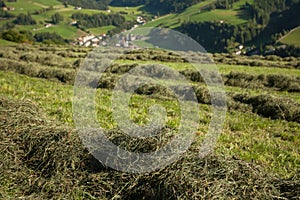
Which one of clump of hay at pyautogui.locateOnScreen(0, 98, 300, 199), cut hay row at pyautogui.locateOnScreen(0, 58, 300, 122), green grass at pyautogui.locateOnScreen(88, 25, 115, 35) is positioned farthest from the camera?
green grass at pyautogui.locateOnScreen(88, 25, 115, 35)

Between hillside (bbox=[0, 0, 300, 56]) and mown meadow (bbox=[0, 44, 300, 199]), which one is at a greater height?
mown meadow (bbox=[0, 44, 300, 199])

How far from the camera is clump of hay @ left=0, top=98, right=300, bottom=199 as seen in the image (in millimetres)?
4363

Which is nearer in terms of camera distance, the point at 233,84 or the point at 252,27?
the point at 233,84

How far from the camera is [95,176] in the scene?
513cm

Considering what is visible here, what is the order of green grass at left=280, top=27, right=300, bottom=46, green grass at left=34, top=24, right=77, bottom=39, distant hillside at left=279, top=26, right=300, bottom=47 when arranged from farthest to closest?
green grass at left=34, top=24, right=77, bottom=39 < distant hillside at left=279, top=26, right=300, bottom=47 < green grass at left=280, top=27, right=300, bottom=46

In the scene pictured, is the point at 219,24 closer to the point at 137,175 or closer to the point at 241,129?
the point at 241,129

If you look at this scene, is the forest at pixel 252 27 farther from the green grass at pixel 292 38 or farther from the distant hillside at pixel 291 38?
the green grass at pixel 292 38

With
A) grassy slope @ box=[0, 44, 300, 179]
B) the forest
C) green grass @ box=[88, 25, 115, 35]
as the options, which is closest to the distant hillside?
the forest

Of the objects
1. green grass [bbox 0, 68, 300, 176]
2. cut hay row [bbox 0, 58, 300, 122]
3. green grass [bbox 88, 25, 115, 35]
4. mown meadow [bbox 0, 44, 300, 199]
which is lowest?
green grass [bbox 88, 25, 115, 35]

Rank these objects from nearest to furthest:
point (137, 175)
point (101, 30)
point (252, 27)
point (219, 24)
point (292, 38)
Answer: point (137, 175) < point (292, 38) < point (252, 27) < point (219, 24) < point (101, 30)

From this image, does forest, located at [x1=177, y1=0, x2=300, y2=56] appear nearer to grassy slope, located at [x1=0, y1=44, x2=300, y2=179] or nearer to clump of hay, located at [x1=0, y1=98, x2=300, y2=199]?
grassy slope, located at [x1=0, y1=44, x2=300, y2=179]

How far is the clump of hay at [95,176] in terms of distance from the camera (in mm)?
4363

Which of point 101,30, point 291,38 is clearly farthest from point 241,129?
point 101,30

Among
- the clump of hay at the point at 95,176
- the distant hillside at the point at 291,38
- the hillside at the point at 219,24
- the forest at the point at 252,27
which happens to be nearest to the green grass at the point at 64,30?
the hillside at the point at 219,24
